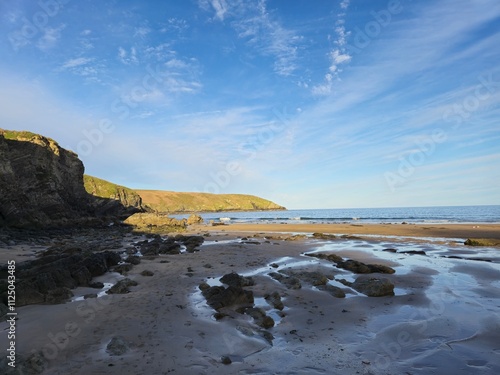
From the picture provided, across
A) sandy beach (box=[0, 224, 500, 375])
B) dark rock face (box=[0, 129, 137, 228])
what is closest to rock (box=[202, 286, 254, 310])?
sandy beach (box=[0, 224, 500, 375])

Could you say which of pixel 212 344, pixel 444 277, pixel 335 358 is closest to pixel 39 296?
pixel 212 344

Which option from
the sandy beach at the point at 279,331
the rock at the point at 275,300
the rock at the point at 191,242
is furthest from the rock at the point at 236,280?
the rock at the point at 191,242

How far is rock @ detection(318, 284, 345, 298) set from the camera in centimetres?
1056

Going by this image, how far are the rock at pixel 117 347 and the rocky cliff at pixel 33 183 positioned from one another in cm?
3306

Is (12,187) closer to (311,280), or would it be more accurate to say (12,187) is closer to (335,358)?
(311,280)

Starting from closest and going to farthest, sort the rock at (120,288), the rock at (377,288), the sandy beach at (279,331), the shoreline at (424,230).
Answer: the sandy beach at (279,331), the rock at (120,288), the rock at (377,288), the shoreline at (424,230)

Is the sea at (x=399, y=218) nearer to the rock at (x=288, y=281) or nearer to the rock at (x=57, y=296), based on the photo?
the rock at (x=288, y=281)

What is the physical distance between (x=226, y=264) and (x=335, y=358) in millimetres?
11101

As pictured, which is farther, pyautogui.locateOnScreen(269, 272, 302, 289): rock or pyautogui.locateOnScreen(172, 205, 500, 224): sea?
pyautogui.locateOnScreen(172, 205, 500, 224): sea

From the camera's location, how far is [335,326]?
7.91m

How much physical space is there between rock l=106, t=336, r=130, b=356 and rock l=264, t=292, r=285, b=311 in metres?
4.70

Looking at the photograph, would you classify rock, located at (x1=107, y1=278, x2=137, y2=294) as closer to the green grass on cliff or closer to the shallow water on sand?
the shallow water on sand

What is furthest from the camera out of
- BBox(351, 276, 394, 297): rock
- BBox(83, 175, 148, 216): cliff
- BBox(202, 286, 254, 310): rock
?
BBox(83, 175, 148, 216): cliff

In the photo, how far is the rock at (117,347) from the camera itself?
19.4 feet
